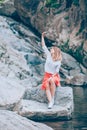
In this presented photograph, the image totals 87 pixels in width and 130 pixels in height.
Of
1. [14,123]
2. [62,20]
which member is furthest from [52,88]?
[62,20]

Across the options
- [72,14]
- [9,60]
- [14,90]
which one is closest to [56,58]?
[14,90]

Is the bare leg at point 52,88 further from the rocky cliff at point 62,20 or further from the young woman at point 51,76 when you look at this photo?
the rocky cliff at point 62,20

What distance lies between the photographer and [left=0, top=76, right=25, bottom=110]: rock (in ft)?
31.7

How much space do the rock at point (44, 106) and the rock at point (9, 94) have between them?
31cm

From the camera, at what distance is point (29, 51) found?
22672 mm

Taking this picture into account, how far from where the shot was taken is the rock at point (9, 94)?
9656 millimetres

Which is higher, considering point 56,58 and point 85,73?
point 56,58

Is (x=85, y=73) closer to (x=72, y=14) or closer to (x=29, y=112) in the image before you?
(x=72, y=14)

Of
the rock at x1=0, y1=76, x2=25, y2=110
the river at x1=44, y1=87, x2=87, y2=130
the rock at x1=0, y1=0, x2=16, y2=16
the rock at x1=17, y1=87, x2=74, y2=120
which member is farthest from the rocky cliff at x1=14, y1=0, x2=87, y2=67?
the rock at x1=0, y1=76, x2=25, y2=110

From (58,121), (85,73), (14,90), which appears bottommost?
(85,73)

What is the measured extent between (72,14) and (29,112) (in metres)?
→ 14.7

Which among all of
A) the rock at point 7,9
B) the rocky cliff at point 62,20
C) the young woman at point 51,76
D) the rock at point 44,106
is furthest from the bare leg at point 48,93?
the rock at point 7,9

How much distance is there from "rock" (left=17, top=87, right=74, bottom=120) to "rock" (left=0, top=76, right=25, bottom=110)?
0.31m

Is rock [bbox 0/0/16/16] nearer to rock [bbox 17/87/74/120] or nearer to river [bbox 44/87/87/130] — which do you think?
river [bbox 44/87/87/130]
